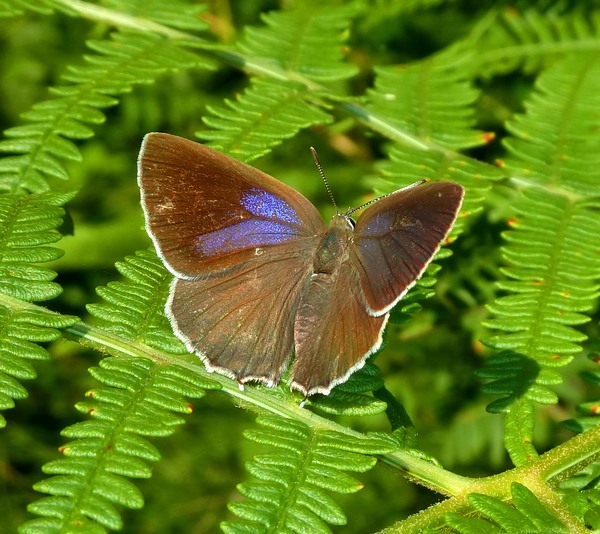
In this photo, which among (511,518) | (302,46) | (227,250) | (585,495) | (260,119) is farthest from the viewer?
(302,46)

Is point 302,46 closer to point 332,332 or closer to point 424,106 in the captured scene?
point 424,106

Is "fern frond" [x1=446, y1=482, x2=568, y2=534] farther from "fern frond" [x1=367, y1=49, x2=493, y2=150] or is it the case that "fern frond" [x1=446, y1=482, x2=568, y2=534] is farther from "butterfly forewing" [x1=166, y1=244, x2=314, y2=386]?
"fern frond" [x1=367, y1=49, x2=493, y2=150]

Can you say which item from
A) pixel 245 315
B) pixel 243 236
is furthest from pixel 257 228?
pixel 245 315

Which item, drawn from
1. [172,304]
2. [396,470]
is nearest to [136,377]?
[172,304]

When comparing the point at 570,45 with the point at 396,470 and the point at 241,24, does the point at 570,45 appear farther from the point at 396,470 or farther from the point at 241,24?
the point at 396,470

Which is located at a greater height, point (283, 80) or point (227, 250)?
point (283, 80)

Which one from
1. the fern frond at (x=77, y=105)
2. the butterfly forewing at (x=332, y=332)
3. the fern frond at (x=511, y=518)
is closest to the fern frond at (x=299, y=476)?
the butterfly forewing at (x=332, y=332)
